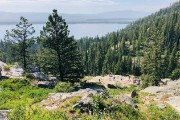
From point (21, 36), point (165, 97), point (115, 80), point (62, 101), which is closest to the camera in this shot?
point (62, 101)

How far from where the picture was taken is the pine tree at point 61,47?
42.6 metres

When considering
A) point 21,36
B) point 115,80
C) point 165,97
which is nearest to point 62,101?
point 165,97

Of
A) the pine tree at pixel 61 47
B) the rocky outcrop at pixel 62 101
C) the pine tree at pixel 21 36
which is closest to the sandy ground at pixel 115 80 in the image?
the pine tree at pixel 21 36

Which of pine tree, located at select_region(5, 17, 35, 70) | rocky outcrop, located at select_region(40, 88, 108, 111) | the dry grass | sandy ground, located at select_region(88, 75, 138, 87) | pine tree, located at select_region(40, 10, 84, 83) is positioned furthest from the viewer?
sandy ground, located at select_region(88, 75, 138, 87)

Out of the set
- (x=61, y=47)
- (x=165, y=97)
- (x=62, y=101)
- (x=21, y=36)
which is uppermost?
(x=21, y=36)

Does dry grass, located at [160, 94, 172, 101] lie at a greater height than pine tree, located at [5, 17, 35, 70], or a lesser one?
lesser

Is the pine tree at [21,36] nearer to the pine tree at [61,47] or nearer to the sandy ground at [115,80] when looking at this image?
the pine tree at [61,47]

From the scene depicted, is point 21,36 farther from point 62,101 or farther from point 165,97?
point 62,101

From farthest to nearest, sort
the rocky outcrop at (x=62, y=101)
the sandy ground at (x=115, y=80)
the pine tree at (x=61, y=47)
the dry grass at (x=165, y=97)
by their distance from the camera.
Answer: the sandy ground at (x=115, y=80) → the pine tree at (x=61, y=47) → the dry grass at (x=165, y=97) → the rocky outcrop at (x=62, y=101)

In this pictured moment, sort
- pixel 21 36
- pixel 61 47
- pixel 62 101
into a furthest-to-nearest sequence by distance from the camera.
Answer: pixel 21 36, pixel 61 47, pixel 62 101

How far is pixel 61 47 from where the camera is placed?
43.8 meters

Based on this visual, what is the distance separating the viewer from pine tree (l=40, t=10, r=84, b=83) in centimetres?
4259

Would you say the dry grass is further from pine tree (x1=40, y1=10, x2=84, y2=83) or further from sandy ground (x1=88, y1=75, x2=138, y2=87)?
sandy ground (x1=88, y1=75, x2=138, y2=87)

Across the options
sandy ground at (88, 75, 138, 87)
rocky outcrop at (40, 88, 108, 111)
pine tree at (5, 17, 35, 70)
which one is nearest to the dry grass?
rocky outcrop at (40, 88, 108, 111)
